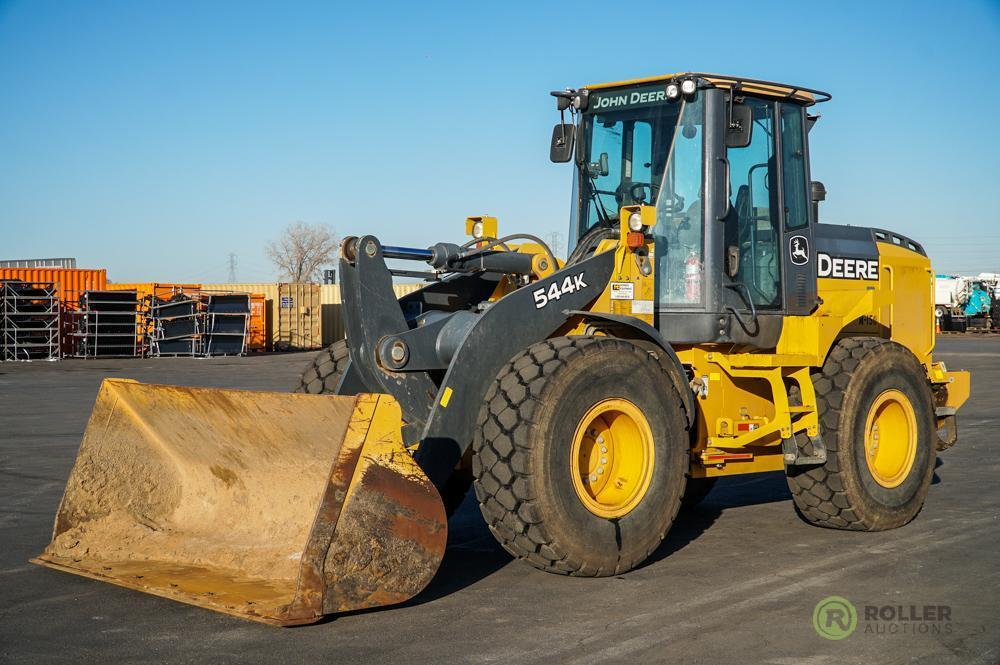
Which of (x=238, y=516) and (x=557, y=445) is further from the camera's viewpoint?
(x=238, y=516)

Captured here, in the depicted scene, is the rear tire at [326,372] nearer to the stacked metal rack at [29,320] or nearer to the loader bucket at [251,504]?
the loader bucket at [251,504]

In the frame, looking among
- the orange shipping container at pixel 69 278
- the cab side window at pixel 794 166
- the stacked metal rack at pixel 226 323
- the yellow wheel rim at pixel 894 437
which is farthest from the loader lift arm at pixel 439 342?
the orange shipping container at pixel 69 278

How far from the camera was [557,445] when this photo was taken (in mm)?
5789

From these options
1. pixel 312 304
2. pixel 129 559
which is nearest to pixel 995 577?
pixel 129 559

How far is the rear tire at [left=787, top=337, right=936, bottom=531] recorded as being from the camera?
753 centimetres

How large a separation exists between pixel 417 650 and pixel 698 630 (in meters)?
1.40

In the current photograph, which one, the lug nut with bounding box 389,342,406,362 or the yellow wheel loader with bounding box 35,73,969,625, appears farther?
the lug nut with bounding box 389,342,406,362

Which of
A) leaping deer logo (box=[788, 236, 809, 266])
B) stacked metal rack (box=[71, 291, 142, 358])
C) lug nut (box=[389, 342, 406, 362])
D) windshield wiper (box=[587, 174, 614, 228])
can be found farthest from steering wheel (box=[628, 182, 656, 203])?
stacked metal rack (box=[71, 291, 142, 358])

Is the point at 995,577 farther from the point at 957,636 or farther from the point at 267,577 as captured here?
the point at 267,577

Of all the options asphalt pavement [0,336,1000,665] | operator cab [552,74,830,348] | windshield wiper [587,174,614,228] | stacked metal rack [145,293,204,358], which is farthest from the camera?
stacked metal rack [145,293,204,358]

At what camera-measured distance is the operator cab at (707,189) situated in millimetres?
7238

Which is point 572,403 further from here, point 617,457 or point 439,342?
point 439,342

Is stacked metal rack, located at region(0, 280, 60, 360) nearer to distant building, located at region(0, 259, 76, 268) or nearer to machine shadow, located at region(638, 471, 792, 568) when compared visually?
machine shadow, located at region(638, 471, 792, 568)

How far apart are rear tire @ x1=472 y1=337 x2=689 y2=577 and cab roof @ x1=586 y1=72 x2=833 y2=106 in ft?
6.78
